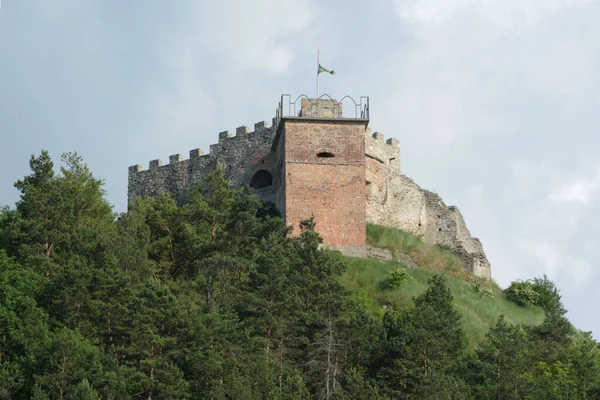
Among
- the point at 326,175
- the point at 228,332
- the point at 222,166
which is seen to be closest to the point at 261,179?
the point at 222,166

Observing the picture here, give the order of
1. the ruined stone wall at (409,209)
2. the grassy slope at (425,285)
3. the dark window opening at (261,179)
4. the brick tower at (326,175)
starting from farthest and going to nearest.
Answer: the dark window opening at (261,179)
the ruined stone wall at (409,209)
the brick tower at (326,175)
the grassy slope at (425,285)

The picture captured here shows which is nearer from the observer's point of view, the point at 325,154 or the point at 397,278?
the point at 397,278

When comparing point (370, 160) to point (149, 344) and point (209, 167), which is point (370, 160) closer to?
point (209, 167)

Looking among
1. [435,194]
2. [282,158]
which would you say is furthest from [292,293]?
[435,194]

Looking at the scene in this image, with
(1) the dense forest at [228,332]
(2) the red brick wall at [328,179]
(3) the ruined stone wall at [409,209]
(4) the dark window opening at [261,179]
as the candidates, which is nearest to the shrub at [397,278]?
(1) the dense forest at [228,332]

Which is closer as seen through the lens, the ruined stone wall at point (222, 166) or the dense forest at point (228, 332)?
the dense forest at point (228, 332)

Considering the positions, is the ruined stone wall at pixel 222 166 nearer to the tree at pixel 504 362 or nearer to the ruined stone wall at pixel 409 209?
the ruined stone wall at pixel 409 209

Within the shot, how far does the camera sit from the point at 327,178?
47.2 metres

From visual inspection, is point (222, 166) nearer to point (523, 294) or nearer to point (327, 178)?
point (327, 178)

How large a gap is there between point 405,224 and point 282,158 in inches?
280

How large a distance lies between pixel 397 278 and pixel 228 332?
10728 mm

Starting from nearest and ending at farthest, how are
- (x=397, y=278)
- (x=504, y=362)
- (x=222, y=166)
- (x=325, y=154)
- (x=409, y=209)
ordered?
1. (x=504, y=362)
2. (x=397, y=278)
3. (x=325, y=154)
4. (x=409, y=209)
5. (x=222, y=166)

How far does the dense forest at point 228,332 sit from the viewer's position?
1314 inches

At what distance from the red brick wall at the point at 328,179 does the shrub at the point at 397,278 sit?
256 cm
